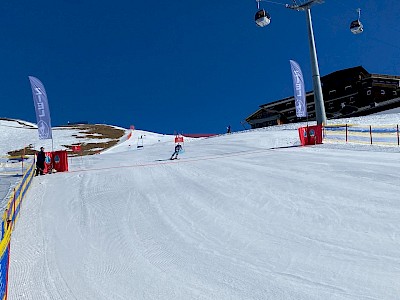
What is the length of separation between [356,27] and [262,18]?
25.1ft

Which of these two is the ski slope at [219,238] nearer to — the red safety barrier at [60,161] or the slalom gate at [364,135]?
the red safety barrier at [60,161]

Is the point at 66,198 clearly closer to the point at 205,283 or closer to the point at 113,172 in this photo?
the point at 113,172

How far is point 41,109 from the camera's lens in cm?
2069

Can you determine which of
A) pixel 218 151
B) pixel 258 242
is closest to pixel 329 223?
pixel 258 242

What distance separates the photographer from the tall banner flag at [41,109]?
2055 cm

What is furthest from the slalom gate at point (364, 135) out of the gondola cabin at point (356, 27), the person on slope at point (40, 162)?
the person on slope at point (40, 162)

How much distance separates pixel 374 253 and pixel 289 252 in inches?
47.8

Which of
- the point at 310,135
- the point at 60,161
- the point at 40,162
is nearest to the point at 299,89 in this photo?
the point at 310,135

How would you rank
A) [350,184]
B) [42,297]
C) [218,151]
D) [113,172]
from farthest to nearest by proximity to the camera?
[218,151]
[113,172]
[350,184]
[42,297]

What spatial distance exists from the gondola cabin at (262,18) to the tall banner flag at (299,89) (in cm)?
369

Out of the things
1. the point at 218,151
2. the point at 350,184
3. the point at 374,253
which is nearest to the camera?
the point at 374,253

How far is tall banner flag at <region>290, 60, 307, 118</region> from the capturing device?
24891mm

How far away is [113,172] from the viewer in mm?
16328

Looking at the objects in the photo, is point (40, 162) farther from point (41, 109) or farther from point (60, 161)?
point (41, 109)
